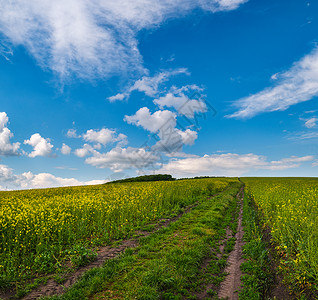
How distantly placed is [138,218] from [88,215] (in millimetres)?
3107

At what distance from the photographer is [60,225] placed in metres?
9.88

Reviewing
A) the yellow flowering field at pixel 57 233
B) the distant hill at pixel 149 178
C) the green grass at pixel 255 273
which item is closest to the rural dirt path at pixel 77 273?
the yellow flowering field at pixel 57 233

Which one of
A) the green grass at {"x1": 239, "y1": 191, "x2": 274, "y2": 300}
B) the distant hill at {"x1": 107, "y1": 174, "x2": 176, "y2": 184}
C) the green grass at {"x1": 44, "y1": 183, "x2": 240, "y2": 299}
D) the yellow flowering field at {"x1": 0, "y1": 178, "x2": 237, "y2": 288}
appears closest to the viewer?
the green grass at {"x1": 44, "y1": 183, "x2": 240, "y2": 299}

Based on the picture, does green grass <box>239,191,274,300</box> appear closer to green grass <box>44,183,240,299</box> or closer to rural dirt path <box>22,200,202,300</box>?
green grass <box>44,183,240,299</box>

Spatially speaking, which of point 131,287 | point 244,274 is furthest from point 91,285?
point 244,274

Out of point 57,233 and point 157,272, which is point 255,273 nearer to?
point 157,272

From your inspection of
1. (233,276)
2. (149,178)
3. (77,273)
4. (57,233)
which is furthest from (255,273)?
(149,178)

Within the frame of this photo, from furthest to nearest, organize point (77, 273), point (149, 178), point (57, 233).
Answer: point (149, 178) → point (57, 233) → point (77, 273)

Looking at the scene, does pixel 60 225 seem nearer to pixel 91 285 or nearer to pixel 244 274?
pixel 91 285

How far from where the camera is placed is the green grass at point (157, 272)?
560 centimetres

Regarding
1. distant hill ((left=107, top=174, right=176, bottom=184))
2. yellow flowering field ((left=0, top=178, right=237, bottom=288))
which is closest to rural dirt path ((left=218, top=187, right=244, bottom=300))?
yellow flowering field ((left=0, top=178, right=237, bottom=288))

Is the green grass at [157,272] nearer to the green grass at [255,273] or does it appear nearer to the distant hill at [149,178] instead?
the green grass at [255,273]

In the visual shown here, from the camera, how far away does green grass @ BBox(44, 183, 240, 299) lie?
560 centimetres

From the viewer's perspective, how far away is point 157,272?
6.27 m
